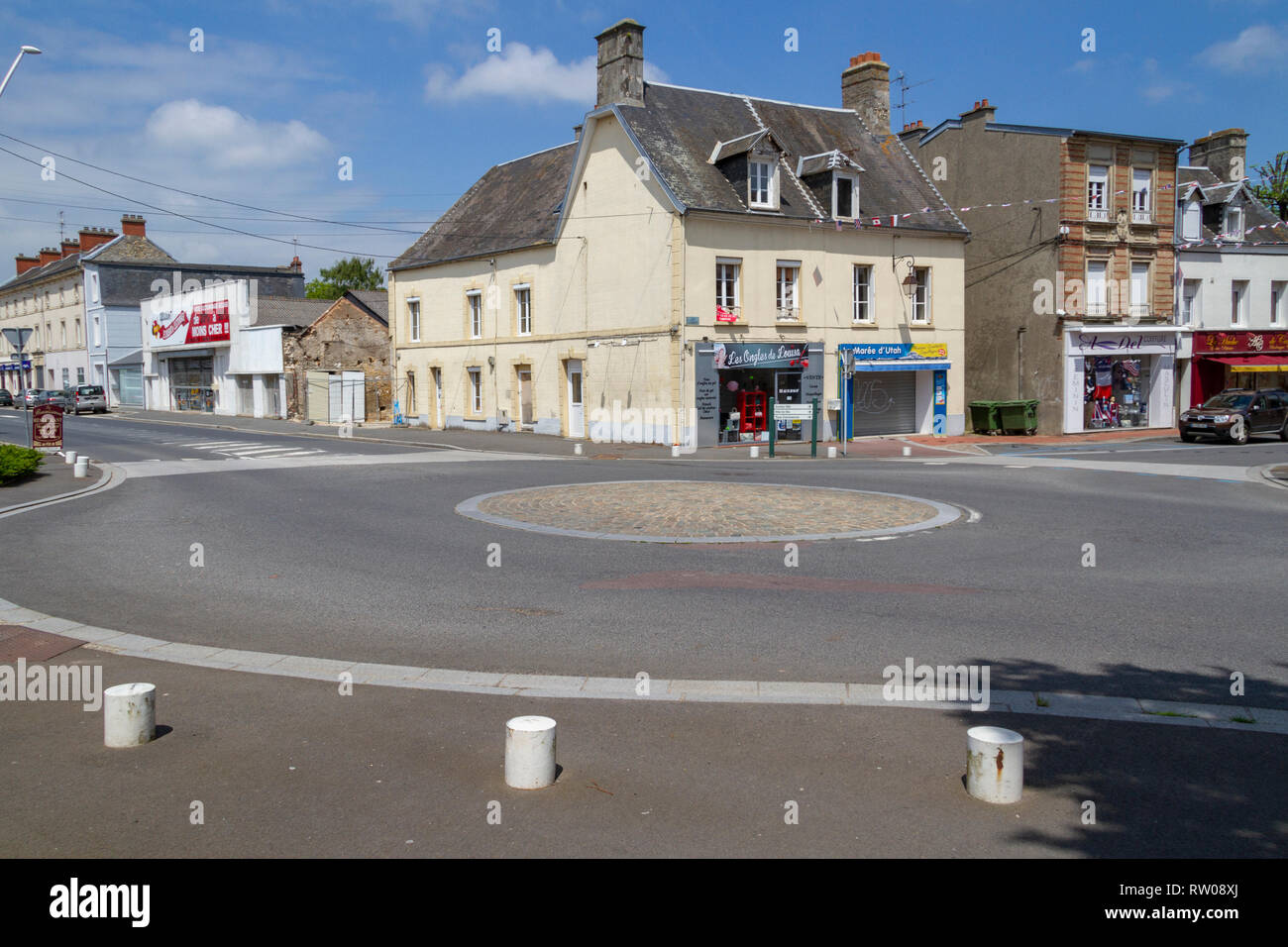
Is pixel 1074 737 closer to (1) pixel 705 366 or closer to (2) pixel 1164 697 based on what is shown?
(2) pixel 1164 697

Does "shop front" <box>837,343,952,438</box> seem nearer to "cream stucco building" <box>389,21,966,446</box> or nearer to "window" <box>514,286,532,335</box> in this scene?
"cream stucco building" <box>389,21,966,446</box>

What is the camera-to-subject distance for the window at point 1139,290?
34.1 metres

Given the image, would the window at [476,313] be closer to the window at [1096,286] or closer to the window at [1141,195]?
the window at [1096,286]

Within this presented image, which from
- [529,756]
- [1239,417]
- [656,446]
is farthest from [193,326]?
[529,756]

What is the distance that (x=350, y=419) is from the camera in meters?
42.5

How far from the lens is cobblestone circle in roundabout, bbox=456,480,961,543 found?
1176 cm

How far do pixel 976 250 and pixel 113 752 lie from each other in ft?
112

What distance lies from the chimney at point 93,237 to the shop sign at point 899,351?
53.5 m

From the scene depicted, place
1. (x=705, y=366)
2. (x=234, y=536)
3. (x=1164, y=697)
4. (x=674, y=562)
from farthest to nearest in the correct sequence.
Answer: (x=705, y=366) < (x=234, y=536) < (x=674, y=562) < (x=1164, y=697)

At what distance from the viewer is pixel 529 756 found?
4473 millimetres

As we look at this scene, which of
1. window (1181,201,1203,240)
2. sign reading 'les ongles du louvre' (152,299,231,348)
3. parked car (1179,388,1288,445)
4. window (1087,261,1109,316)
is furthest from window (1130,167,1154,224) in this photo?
sign reading 'les ongles du louvre' (152,299,231,348)

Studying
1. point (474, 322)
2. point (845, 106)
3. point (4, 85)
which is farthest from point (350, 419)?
point (4, 85)

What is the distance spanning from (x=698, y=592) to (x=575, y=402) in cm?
2376

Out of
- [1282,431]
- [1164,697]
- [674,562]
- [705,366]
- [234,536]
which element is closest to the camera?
[1164,697]
